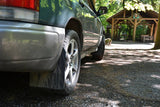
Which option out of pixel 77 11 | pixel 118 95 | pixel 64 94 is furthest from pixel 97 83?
pixel 77 11

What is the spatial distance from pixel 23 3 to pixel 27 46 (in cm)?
35

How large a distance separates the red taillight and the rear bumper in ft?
0.48

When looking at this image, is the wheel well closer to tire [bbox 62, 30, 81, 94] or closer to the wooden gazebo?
tire [bbox 62, 30, 81, 94]

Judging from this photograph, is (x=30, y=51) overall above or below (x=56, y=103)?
above

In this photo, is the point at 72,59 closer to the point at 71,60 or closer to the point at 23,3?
the point at 71,60

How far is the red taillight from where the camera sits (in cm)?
119

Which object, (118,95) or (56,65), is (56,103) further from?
(118,95)

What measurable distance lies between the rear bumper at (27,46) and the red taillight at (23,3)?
15 cm

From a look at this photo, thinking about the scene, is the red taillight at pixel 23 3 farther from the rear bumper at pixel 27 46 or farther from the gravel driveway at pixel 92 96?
the gravel driveway at pixel 92 96

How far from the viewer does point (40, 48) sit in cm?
131

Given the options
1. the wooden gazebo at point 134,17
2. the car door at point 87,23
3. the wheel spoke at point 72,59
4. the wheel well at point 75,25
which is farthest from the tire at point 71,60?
the wooden gazebo at point 134,17

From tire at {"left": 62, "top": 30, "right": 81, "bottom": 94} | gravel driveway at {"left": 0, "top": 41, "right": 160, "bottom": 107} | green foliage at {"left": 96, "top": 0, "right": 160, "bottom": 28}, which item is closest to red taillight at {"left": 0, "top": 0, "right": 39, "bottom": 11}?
tire at {"left": 62, "top": 30, "right": 81, "bottom": 94}

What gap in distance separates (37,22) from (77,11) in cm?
94

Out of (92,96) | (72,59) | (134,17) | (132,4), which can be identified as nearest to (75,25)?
(72,59)
